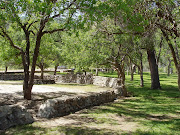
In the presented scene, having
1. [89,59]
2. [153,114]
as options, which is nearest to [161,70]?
[89,59]

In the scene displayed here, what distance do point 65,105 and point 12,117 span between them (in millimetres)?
2656

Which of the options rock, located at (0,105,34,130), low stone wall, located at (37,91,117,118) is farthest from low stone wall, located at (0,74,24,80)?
rock, located at (0,105,34,130)

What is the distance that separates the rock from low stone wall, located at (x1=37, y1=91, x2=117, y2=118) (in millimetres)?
1030

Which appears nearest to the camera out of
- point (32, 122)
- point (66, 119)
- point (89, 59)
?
point (32, 122)

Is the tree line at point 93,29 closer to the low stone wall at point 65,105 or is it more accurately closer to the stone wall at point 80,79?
the low stone wall at point 65,105

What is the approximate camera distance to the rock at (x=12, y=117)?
20.3ft

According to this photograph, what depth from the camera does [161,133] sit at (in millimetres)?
5918

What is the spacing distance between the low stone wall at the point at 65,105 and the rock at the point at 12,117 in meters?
1.03

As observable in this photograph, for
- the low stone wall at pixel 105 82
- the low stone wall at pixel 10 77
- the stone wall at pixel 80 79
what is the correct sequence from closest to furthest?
the low stone wall at pixel 105 82 → the stone wall at pixel 80 79 → the low stone wall at pixel 10 77

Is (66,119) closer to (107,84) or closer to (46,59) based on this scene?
(107,84)

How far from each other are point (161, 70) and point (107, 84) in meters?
61.7

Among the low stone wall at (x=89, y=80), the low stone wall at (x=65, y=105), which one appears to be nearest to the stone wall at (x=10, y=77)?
the low stone wall at (x=89, y=80)

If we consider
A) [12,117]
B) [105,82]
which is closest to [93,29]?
[105,82]

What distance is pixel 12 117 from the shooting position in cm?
645
